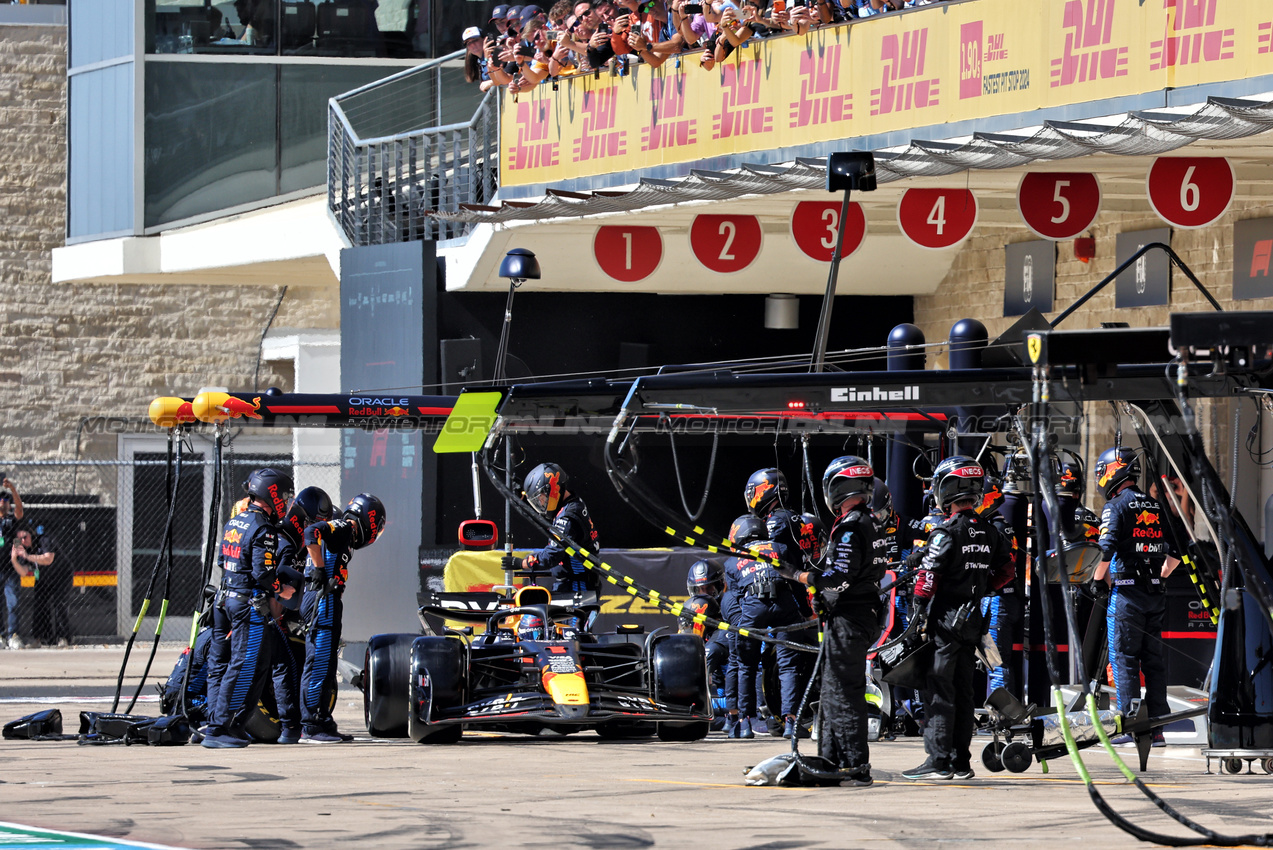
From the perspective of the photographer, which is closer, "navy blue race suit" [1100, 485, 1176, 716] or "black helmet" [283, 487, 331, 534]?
"navy blue race suit" [1100, 485, 1176, 716]

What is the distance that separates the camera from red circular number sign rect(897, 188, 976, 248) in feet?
53.8

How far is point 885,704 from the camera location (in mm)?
13117

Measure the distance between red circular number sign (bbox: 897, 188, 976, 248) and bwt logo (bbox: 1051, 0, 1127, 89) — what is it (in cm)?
210

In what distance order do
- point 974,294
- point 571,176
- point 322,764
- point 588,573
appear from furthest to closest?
point 974,294
point 571,176
point 588,573
point 322,764

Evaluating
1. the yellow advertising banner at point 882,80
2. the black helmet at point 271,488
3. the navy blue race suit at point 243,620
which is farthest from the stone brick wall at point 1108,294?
the navy blue race suit at point 243,620

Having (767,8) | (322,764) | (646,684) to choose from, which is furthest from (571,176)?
(322,764)

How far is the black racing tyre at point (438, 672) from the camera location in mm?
12320

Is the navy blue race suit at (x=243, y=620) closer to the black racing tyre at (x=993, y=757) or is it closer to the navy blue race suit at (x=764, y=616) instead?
the navy blue race suit at (x=764, y=616)

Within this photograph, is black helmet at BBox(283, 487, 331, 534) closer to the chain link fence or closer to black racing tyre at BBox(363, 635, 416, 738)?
black racing tyre at BBox(363, 635, 416, 738)

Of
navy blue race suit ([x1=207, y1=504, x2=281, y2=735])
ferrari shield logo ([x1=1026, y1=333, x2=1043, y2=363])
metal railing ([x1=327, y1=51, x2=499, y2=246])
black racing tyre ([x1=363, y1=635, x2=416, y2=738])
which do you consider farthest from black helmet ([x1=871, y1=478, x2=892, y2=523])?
metal railing ([x1=327, y1=51, x2=499, y2=246])

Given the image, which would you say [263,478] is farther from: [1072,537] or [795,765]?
[1072,537]

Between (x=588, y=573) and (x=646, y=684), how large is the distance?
1274 mm

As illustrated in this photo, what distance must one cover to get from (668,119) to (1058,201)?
3.75m

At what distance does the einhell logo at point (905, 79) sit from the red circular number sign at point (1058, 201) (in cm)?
109
